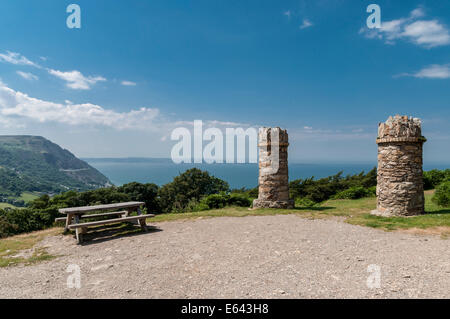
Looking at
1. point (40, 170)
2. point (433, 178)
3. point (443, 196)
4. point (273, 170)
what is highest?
point (273, 170)

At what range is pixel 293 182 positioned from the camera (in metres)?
22.3

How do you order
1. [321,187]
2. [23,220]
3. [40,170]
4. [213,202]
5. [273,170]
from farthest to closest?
[40,170], [321,187], [213,202], [273,170], [23,220]

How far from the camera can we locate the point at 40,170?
11556cm

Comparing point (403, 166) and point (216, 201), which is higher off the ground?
point (403, 166)

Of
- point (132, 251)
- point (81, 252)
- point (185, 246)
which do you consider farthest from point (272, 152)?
point (81, 252)

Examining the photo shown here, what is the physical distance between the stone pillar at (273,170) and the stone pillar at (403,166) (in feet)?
12.5

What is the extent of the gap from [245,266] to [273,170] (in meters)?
6.87

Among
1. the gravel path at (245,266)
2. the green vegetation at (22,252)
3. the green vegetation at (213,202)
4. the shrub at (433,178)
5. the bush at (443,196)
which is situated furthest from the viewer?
the shrub at (433,178)

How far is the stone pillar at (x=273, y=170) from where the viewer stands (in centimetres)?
1078

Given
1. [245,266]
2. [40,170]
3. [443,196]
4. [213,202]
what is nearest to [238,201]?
[213,202]

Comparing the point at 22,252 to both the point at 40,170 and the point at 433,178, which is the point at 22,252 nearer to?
the point at 433,178

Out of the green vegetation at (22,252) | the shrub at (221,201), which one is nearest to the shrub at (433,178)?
the shrub at (221,201)

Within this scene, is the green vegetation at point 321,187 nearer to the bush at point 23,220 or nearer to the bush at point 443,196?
the bush at point 443,196

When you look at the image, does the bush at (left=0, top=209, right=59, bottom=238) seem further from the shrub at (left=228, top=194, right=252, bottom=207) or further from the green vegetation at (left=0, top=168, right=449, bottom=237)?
the shrub at (left=228, top=194, right=252, bottom=207)
